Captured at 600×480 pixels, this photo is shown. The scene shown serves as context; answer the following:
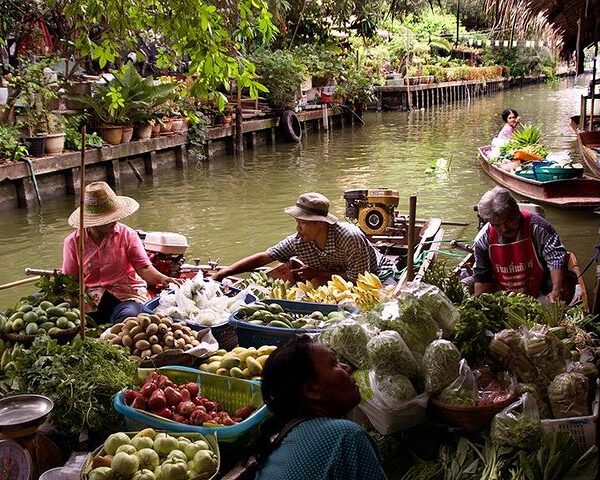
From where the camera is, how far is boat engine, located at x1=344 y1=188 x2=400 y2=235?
814cm

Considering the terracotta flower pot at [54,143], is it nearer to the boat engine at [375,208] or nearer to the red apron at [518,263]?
the boat engine at [375,208]

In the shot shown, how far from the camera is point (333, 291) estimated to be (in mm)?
5277

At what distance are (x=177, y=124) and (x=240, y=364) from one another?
14.6 m

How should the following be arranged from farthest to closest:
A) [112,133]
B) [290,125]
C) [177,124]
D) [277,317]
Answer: [290,125]
[177,124]
[112,133]
[277,317]

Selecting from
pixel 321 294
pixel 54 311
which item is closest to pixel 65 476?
pixel 54 311

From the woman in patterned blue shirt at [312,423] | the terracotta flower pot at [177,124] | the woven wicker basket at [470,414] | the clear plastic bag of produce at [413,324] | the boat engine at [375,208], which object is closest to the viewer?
the woman in patterned blue shirt at [312,423]

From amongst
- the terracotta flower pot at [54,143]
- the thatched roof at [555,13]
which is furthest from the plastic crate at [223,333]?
the terracotta flower pot at [54,143]

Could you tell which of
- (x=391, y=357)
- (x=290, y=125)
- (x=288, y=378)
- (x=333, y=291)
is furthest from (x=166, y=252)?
(x=290, y=125)

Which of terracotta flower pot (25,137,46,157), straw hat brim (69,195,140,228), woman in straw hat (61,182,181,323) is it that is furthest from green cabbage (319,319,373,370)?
terracotta flower pot (25,137,46,157)

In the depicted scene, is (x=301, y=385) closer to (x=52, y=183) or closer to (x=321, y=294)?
(x=321, y=294)

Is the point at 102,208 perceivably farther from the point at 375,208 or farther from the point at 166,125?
the point at 166,125

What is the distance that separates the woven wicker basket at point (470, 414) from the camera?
3.06 m

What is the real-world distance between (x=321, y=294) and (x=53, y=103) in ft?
39.1

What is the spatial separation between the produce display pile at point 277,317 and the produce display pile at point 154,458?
1.29 m
